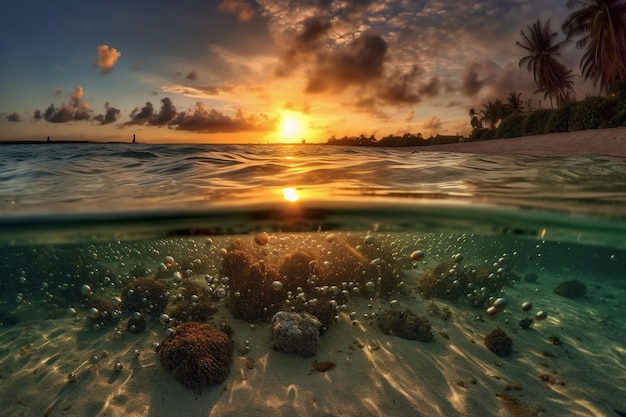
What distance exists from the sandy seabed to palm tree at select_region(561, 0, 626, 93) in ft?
120

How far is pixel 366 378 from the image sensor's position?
930cm

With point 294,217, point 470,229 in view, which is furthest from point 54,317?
point 470,229

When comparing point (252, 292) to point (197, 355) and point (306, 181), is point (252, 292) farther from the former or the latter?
point (306, 181)

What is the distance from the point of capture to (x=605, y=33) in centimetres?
3884

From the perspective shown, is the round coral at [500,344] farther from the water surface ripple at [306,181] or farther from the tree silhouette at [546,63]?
the tree silhouette at [546,63]

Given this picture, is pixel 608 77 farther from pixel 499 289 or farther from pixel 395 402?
pixel 395 402

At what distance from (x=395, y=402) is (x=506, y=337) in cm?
441

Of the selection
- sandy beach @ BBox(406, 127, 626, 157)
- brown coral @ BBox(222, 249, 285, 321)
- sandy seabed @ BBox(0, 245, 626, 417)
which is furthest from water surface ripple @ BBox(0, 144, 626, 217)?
sandy beach @ BBox(406, 127, 626, 157)

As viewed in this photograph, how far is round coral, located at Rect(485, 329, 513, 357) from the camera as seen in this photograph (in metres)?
10.9

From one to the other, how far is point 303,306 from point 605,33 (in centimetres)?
4530

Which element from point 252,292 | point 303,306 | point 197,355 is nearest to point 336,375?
point 303,306

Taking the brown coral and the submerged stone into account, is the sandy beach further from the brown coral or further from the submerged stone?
the submerged stone

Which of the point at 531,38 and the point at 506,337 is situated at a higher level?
the point at 531,38

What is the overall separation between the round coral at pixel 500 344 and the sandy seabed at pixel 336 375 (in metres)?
0.16
